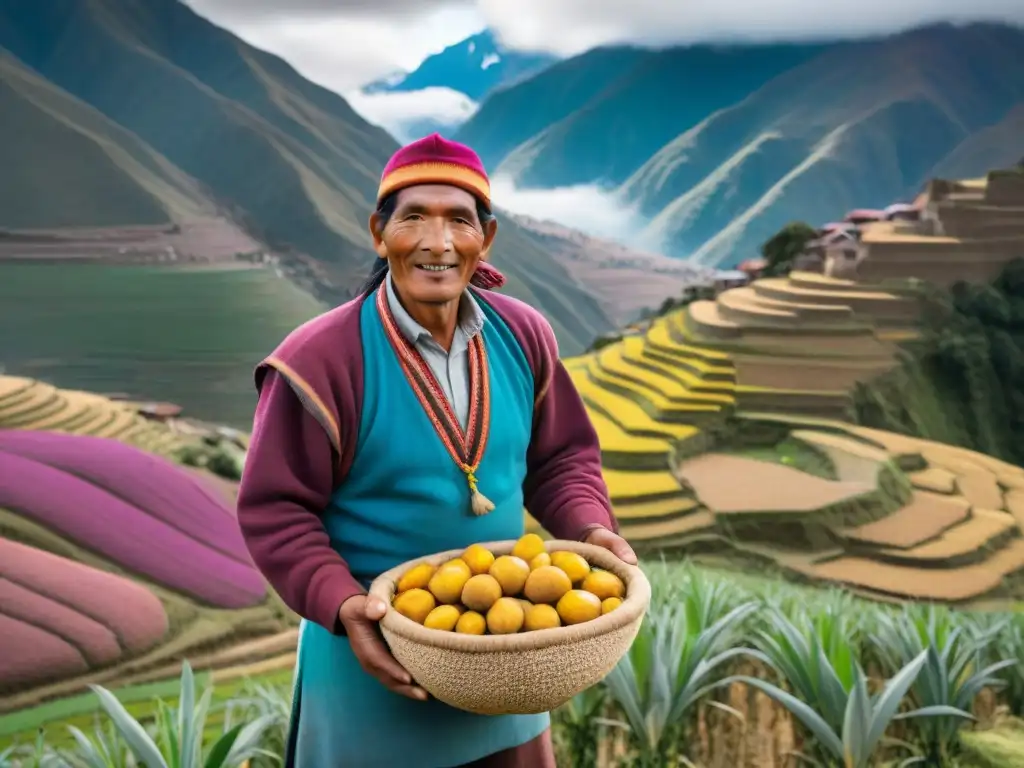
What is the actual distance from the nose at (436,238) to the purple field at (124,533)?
2.91 meters

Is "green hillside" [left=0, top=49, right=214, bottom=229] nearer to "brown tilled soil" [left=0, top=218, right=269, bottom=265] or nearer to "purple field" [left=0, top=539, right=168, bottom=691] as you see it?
"brown tilled soil" [left=0, top=218, right=269, bottom=265]

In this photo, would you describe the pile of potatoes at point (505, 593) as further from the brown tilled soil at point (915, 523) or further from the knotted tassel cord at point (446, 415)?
the brown tilled soil at point (915, 523)

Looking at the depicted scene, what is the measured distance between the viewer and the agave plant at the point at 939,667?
82.7 inches

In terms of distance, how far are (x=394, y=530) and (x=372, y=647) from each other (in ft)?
0.59

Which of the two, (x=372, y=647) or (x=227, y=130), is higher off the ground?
(x=227, y=130)

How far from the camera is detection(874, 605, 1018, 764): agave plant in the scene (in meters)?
2.10

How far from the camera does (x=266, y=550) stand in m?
1.07

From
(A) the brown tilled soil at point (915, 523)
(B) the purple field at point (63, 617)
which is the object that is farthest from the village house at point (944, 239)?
(B) the purple field at point (63, 617)

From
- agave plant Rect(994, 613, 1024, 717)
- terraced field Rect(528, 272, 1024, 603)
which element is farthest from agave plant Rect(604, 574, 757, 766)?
terraced field Rect(528, 272, 1024, 603)

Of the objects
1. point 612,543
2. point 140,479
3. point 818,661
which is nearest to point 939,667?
point 818,661

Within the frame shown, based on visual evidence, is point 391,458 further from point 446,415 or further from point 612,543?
point 612,543

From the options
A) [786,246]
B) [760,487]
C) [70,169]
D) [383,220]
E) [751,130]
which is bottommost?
[383,220]

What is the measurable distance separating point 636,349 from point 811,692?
18.5ft

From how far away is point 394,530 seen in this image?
3.73 feet
